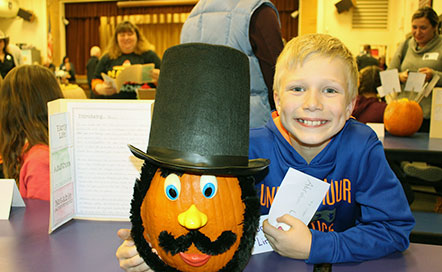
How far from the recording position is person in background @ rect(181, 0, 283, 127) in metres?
1.59

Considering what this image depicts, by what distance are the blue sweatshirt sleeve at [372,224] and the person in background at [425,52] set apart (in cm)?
225

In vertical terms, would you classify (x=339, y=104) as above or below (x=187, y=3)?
below

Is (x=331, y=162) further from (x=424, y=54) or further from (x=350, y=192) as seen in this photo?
(x=424, y=54)

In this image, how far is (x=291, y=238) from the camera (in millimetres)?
816

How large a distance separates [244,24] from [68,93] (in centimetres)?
353

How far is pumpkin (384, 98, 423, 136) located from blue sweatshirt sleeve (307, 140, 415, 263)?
1.78 m

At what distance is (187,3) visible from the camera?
401 inches

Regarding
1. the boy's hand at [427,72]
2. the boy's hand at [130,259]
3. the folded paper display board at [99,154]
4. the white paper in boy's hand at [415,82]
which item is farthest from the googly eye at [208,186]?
the boy's hand at [427,72]

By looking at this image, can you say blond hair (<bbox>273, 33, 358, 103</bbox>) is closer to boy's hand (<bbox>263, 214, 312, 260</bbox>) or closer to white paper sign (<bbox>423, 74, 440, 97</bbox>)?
boy's hand (<bbox>263, 214, 312, 260</bbox>)

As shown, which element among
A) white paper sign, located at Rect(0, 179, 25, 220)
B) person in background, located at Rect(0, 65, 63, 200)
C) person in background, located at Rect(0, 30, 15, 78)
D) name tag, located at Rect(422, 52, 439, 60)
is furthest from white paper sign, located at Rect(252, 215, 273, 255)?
person in background, located at Rect(0, 30, 15, 78)

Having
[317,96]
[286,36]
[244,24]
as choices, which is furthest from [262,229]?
[286,36]

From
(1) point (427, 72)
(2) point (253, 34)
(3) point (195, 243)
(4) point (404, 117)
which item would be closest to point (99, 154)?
(3) point (195, 243)

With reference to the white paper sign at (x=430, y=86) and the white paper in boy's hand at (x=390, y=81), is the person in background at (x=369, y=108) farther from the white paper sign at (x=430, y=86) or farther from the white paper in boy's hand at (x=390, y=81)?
the white paper sign at (x=430, y=86)

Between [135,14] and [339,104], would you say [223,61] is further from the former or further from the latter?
[135,14]
